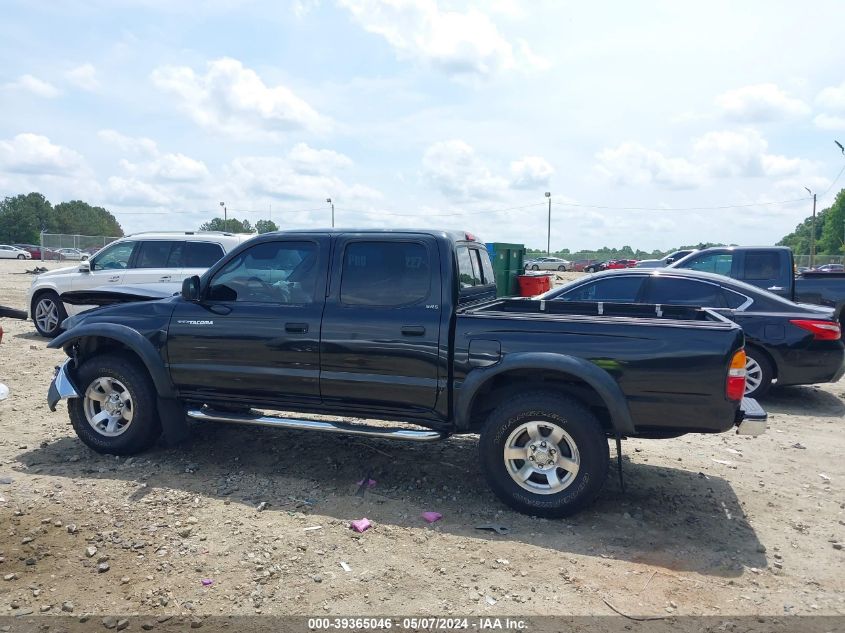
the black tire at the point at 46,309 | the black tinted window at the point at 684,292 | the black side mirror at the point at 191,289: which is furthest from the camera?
the black tire at the point at 46,309

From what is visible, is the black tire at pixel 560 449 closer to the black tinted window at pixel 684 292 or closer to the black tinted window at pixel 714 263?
the black tinted window at pixel 684 292

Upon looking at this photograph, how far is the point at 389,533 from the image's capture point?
4.24 meters

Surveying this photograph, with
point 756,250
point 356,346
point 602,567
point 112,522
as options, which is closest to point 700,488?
point 602,567

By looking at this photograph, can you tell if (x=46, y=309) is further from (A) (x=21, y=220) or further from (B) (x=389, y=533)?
(A) (x=21, y=220)

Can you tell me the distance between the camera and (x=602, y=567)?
12.6 ft

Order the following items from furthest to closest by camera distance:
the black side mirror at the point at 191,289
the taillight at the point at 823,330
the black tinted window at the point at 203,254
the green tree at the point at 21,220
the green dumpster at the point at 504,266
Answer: the green tree at the point at 21,220, the green dumpster at the point at 504,266, the black tinted window at the point at 203,254, the taillight at the point at 823,330, the black side mirror at the point at 191,289

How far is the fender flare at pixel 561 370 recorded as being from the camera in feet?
13.9

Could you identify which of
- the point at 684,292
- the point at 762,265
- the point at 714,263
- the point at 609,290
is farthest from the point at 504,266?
the point at 684,292

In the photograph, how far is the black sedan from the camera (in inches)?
285

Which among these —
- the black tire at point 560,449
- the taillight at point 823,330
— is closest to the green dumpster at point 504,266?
the taillight at point 823,330

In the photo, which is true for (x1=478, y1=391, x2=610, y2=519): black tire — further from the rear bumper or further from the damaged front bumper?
the damaged front bumper

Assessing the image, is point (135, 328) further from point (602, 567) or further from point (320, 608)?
point (602, 567)

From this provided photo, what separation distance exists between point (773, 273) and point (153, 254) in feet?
31.4

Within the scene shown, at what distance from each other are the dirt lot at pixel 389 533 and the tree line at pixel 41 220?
265 ft
